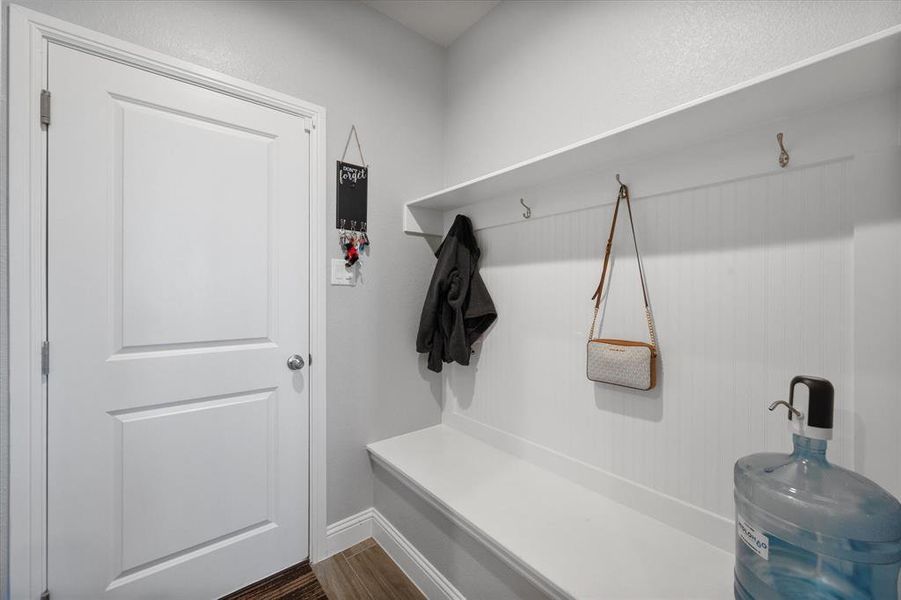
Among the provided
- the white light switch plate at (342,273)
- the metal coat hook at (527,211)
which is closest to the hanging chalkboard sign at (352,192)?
the white light switch plate at (342,273)

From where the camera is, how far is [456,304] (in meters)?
1.82

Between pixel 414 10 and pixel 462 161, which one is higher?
pixel 414 10

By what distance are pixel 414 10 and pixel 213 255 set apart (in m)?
1.55

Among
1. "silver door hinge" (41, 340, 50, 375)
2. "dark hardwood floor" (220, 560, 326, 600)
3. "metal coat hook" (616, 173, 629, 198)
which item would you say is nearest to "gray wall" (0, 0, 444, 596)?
"dark hardwood floor" (220, 560, 326, 600)

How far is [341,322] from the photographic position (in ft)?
5.77

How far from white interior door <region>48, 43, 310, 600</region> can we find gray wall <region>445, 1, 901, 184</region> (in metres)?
0.94

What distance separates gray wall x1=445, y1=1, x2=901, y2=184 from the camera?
1.00 meters

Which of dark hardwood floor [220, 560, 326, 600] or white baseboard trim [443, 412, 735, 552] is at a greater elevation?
white baseboard trim [443, 412, 735, 552]

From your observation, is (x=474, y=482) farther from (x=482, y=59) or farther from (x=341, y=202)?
(x=482, y=59)

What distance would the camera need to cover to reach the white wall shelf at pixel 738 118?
0.77 metres

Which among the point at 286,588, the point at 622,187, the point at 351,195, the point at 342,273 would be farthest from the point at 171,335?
the point at 622,187

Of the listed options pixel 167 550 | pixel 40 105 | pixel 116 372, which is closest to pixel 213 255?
pixel 116 372

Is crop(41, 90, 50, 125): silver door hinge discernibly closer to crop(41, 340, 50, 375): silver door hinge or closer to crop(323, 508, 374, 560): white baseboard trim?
crop(41, 340, 50, 375): silver door hinge

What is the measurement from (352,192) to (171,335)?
0.96 m
